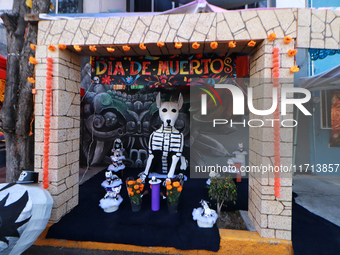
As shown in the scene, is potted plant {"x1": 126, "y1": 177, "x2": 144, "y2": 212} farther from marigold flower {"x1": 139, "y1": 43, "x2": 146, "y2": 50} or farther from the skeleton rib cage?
marigold flower {"x1": 139, "y1": 43, "x2": 146, "y2": 50}

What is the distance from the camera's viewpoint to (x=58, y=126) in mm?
3062

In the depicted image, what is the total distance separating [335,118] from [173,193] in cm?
649

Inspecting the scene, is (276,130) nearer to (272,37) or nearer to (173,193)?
(272,37)

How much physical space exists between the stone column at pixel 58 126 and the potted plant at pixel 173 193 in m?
1.82

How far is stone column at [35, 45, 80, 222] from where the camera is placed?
3.04m

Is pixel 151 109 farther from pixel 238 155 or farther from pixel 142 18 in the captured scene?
pixel 142 18

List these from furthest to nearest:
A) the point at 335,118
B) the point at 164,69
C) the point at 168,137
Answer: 1. the point at 335,118
2. the point at 168,137
3. the point at 164,69

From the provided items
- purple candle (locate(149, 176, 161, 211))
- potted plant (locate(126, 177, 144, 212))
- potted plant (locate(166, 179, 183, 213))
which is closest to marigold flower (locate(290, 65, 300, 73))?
potted plant (locate(166, 179, 183, 213))

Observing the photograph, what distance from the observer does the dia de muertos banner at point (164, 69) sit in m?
3.48

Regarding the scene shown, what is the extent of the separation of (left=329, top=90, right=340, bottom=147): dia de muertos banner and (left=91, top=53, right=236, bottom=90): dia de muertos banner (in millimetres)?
5163

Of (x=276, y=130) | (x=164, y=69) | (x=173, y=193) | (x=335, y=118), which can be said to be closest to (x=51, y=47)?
(x=164, y=69)

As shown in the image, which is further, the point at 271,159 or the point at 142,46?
the point at 142,46

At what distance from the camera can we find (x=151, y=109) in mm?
6570

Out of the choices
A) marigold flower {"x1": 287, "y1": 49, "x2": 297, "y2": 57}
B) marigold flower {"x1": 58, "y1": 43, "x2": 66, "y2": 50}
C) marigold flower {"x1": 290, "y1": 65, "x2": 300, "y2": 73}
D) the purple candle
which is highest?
marigold flower {"x1": 58, "y1": 43, "x2": 66, "y2": 50}
